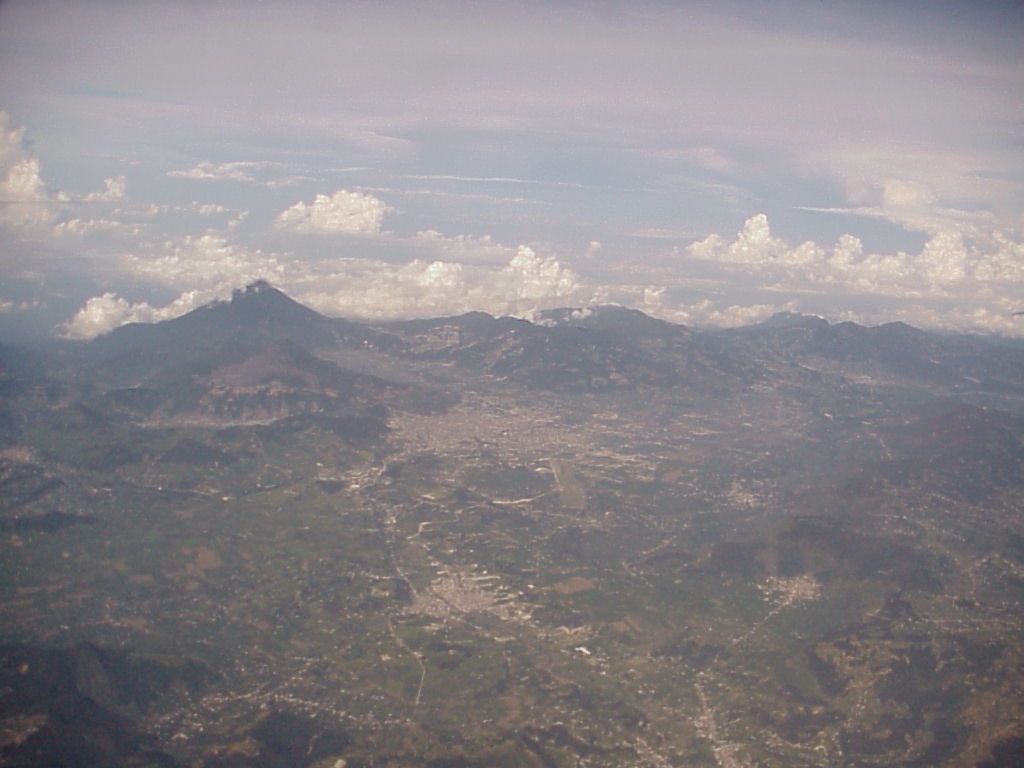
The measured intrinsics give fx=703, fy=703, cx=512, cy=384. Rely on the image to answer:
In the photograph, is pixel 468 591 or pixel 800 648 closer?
pixel 800 648

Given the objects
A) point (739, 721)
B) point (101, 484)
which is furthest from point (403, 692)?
point (101, 484)

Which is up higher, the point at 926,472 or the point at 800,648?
the point at 926,472

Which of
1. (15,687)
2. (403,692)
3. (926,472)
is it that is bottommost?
(403,692)

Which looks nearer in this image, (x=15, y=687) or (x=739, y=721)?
(x=15, y=687)

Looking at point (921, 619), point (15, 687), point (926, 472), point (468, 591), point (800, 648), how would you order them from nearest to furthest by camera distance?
point (15, 687) → point (800, 648) → point (921, 619) → point (468, 591) → point (926, 472)

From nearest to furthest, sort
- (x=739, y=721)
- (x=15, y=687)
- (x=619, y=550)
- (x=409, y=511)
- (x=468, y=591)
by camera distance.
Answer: (x=15, y=687)
(x=739, y=721)
(x=468, y=591)
(x=619, y=550)
(x=409, y=511)

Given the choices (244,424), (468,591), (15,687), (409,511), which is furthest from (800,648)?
(244,424)

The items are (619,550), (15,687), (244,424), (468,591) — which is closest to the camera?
(15,687)

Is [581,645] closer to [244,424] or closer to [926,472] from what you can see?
[926,472]

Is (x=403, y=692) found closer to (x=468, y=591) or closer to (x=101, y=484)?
(x=468, y=591)
